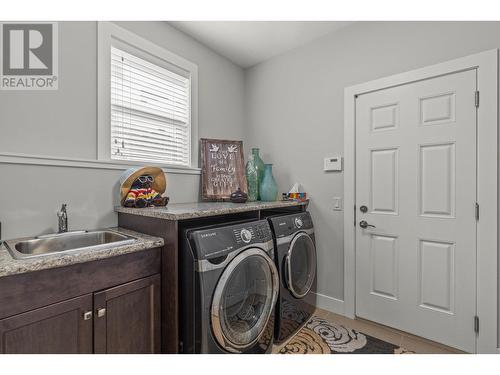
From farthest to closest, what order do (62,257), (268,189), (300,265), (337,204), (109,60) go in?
(268,189), (337,204), (300,265), (109,60), (62,257)

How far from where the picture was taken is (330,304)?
Result: 2.35m

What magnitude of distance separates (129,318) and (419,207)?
2064 millimetres

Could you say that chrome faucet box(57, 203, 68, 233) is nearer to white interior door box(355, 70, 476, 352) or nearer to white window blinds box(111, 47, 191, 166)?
white window blinds box(111, 47, 191, 166)

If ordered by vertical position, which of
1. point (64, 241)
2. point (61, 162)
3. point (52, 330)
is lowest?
point (52, 330)

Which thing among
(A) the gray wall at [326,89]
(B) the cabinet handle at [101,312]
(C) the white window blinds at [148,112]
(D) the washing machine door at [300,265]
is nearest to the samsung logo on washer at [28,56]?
(C) the white window blinds at [148,112]

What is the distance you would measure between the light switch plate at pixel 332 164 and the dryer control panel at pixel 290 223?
1.50 ft

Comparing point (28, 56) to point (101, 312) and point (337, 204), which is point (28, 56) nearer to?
point (101, 312)

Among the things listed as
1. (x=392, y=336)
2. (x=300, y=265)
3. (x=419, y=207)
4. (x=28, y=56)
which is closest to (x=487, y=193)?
(x=419, y=207)

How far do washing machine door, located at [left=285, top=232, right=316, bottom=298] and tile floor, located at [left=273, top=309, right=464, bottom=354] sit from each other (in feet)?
1.32

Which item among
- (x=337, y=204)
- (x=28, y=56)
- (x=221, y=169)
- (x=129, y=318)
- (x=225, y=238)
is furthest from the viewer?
(x=221, y=169)

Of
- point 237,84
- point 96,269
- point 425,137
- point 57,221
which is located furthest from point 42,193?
point 425,137

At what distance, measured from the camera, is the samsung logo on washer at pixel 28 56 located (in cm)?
149

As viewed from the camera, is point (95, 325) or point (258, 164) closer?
point (95, 325)
